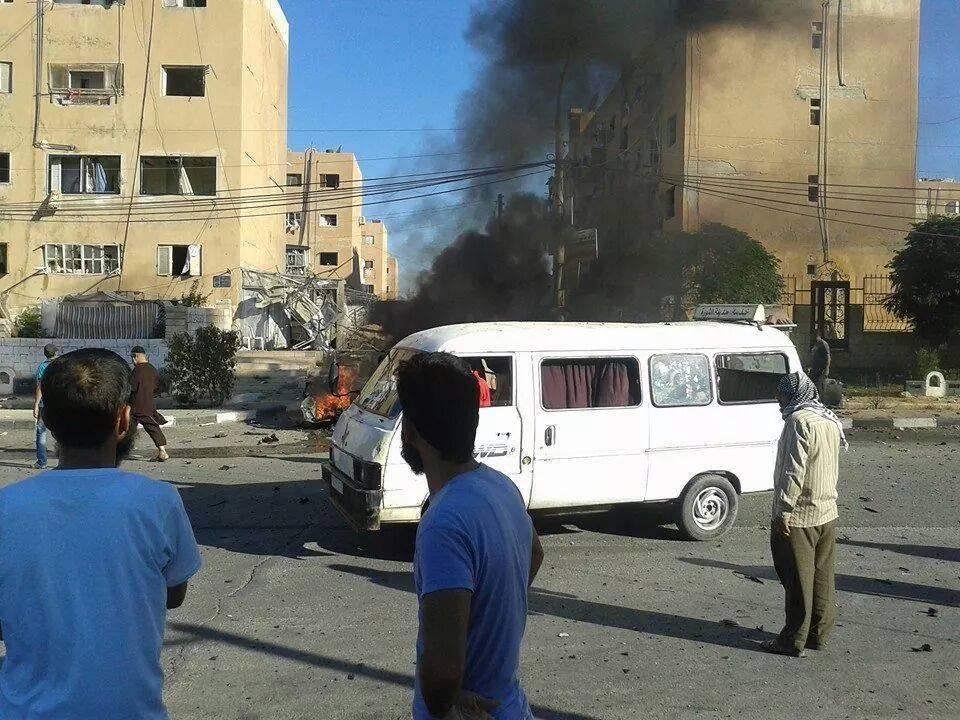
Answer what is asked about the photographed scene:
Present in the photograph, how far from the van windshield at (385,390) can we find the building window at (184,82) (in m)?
25.6

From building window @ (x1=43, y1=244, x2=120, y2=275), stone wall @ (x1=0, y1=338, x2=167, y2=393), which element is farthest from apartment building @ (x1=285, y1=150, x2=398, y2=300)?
stone wall @ (x1=0, y1=338, x2=167, y2=393)

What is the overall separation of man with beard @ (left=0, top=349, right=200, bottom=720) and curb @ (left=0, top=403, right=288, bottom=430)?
14.5 meters

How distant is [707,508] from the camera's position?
7672mm

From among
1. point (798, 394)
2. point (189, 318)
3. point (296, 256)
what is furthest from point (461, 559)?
point (296, 256)

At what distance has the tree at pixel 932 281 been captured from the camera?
25.2 m

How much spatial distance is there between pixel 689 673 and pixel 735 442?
3424 millimetres

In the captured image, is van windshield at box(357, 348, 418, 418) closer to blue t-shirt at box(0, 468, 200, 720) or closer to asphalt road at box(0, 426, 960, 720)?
asphalt road at box(0, 426, 960, 720)

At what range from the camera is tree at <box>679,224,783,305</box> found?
26094mm

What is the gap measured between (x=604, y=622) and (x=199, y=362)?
13.8 m

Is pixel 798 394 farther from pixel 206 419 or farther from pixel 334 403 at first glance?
pixel 206 419

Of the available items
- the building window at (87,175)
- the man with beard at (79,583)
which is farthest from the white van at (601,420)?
the building window at (87,175)

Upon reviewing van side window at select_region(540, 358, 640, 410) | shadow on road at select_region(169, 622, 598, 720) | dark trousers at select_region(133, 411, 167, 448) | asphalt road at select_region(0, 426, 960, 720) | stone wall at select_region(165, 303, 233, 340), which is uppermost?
stone wall at select_region(165, 303, 233, 340)

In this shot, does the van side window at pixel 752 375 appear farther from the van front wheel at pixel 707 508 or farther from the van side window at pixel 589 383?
the van side window at pixel 589 383

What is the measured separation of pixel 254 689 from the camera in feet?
14.3
